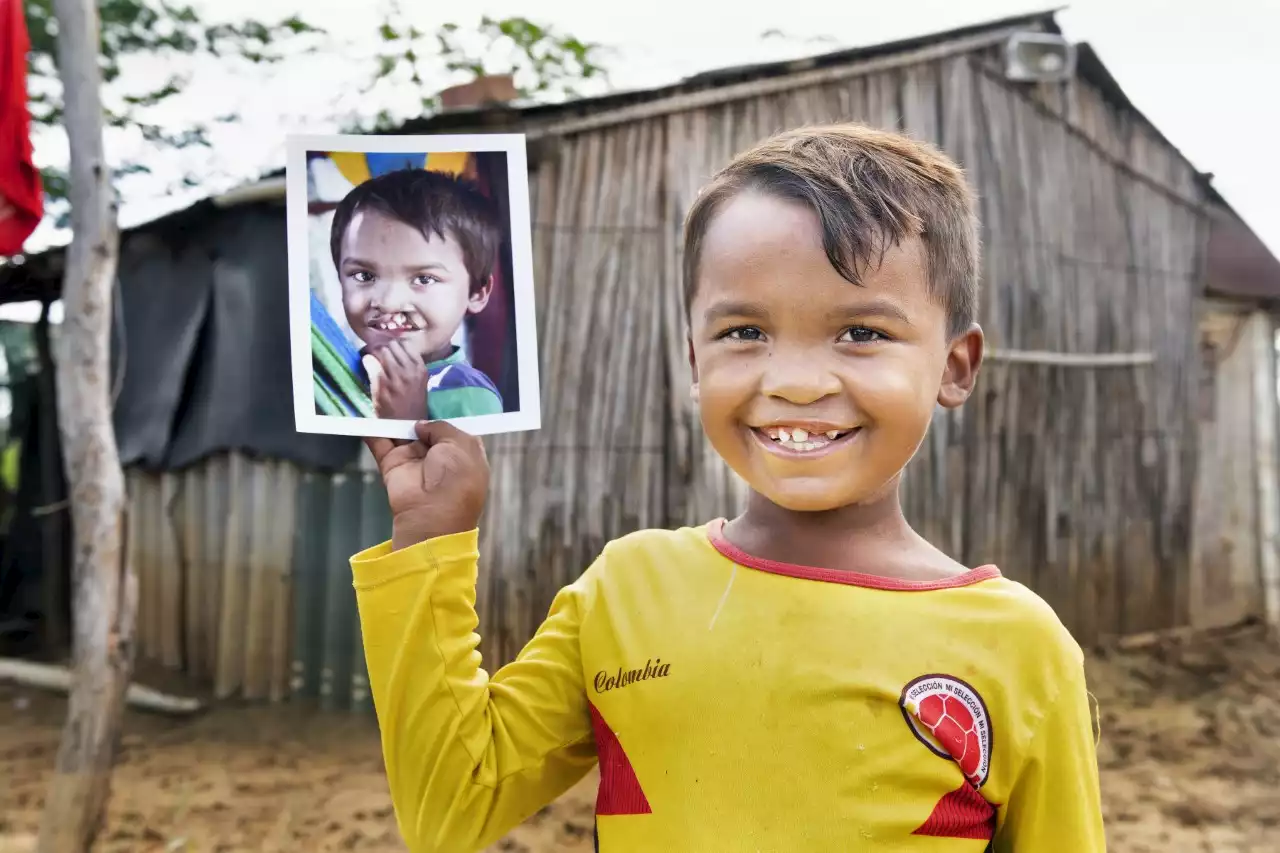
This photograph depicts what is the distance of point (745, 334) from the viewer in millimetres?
1091

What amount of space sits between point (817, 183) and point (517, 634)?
3.86 meters

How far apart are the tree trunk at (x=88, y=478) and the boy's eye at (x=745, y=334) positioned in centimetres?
294

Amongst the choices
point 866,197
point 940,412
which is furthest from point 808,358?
point 940,412

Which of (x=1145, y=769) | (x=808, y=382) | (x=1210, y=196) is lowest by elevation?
(x=1145, y=769)

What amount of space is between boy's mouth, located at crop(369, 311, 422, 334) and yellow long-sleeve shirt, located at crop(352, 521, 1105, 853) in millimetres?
249

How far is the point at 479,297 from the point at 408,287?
0.08 metres

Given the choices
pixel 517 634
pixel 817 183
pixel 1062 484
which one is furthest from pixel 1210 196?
pixel 817 183

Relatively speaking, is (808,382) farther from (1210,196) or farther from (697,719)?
(1210,196)

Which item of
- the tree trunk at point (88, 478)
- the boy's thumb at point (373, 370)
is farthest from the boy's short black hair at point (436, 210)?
the tree trunk at point (88, 478)

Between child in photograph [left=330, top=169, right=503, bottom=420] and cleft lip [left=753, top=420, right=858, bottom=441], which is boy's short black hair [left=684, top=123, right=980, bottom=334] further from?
child in photograph [left=330, top=169, right=503, bottom=420]

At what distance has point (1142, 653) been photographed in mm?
6387

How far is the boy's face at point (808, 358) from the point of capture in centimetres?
105

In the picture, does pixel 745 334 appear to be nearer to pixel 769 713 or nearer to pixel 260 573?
pixel 769 713

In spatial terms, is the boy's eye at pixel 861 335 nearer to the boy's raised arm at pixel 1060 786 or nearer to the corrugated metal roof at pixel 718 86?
the boy's raised arm at pixel 1060 786
